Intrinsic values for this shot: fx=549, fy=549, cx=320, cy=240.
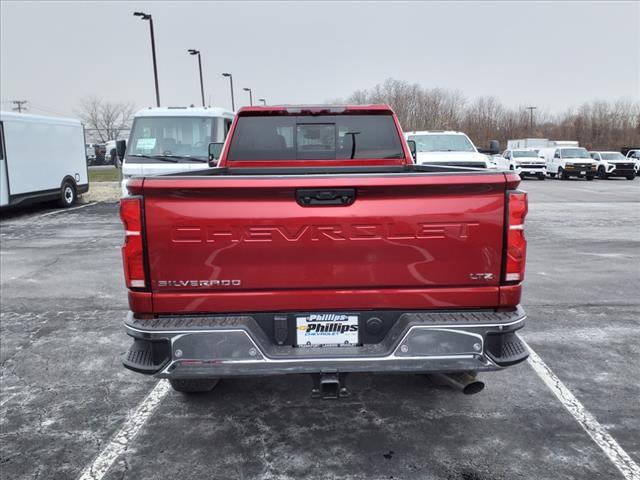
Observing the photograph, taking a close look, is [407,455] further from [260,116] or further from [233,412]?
[260,116]

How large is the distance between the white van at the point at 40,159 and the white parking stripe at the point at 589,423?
1422 centimetres

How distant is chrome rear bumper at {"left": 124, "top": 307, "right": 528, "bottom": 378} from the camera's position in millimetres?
2926

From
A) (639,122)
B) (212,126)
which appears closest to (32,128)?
(212,126)

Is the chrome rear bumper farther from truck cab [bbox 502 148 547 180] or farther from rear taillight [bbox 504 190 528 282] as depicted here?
truck cab [bbox 502 148 547 180]

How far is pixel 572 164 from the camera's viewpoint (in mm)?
31500

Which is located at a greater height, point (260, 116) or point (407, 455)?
point (260, 116)

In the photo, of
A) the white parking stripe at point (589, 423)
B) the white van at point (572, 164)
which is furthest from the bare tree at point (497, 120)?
the white parking stripe at point (589, 423)

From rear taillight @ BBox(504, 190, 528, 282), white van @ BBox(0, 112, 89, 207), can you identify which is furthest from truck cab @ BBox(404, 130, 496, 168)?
rear taillight @ BBox(504, 190, 528, 282)

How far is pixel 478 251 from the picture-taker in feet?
9.68

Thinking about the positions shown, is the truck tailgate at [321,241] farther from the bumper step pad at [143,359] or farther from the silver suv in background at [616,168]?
the silver suv in background at [616,168]

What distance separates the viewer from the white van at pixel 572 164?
103 ft

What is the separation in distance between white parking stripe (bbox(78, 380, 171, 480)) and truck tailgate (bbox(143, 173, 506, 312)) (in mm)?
1078

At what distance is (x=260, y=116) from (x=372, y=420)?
3.22m

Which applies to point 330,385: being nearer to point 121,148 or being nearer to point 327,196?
point 327,196
